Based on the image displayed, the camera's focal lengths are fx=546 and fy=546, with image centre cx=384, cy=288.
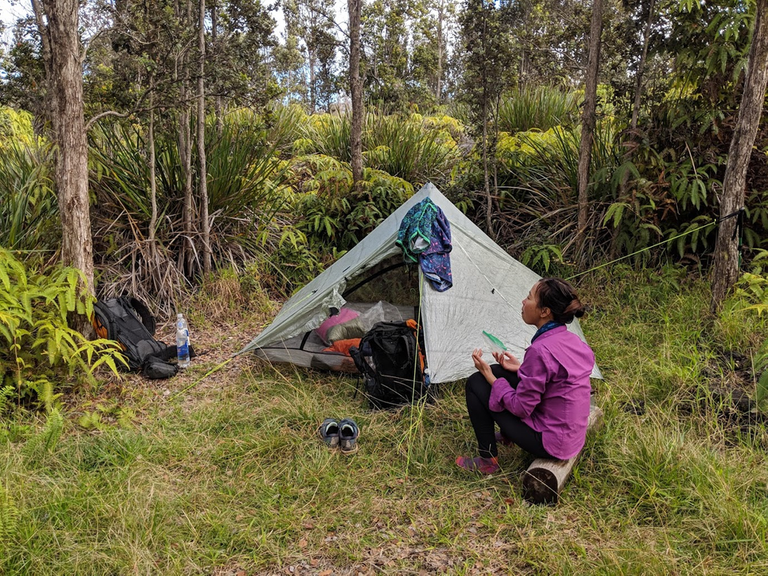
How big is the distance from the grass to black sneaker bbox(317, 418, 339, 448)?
0.05m

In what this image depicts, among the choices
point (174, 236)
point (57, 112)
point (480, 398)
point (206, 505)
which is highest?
point (57, 112)

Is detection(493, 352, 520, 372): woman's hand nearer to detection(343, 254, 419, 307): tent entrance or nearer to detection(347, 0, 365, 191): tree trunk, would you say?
detection(343, 254, 419, 307): tent entrance

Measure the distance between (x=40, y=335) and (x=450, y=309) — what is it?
8.54ft

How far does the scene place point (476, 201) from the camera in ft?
21.4

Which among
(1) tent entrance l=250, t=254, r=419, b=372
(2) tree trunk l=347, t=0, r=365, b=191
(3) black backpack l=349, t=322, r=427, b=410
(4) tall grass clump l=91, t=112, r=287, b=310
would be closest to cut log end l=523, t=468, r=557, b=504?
(3) black backpack l=349, t=322, r=427, b=410

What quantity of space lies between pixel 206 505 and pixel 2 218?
3.21 metres

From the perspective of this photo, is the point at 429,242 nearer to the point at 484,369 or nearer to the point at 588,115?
the point at 484,369

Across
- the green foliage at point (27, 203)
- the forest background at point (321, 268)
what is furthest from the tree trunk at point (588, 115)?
the green foliage at point (27, 203)

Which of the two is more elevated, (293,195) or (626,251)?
(293,195)

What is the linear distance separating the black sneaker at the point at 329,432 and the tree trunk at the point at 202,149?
269cm

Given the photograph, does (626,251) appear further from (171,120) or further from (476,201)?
(171,120)

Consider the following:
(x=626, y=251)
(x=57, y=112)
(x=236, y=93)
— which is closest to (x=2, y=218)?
(x=57, y=112)

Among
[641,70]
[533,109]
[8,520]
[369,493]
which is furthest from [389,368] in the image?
[533,109]

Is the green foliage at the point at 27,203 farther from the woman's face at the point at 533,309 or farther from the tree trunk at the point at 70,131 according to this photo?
the woman's face at the point at 533,309
